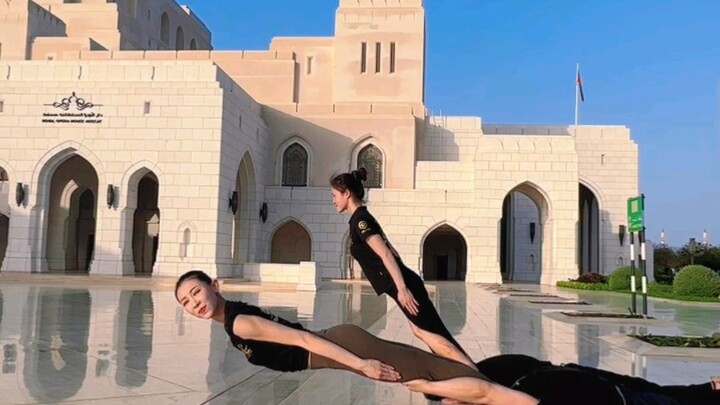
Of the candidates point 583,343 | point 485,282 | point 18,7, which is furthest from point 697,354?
point 18,7

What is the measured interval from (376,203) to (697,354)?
928 inches

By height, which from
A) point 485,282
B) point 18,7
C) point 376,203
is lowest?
point 485,282

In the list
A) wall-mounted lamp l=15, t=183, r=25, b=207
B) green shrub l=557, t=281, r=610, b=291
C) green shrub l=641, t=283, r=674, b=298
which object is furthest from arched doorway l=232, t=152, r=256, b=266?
green shrub l=641, t=283, r=674, b=298

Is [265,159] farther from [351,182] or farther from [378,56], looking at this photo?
[351,182]

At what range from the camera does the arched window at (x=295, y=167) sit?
33.0 meters

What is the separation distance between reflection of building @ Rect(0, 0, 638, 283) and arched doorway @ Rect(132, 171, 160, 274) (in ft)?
0.21

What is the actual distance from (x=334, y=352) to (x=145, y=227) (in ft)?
97.5

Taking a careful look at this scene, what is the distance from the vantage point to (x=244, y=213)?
30500mm

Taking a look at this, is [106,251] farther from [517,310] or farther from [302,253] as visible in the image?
[517,310]

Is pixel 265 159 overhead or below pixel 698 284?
overhead

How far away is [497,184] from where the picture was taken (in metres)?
30.0

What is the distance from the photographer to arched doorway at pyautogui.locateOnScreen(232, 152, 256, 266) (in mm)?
29984

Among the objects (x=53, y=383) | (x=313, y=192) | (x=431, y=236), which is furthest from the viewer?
(x=431, y=236)

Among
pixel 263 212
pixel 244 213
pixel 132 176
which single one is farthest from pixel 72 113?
pixel 263 212
